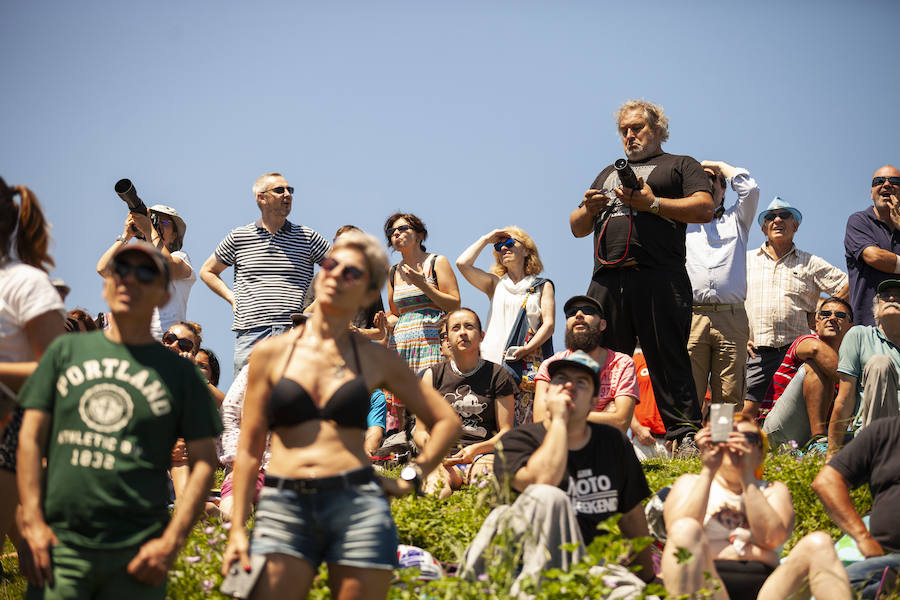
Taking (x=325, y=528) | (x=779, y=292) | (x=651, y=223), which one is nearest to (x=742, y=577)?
(x=325, y=528)

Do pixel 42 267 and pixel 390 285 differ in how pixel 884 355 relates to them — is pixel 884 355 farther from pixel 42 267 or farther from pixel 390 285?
pixel 42 267

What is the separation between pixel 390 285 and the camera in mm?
9539

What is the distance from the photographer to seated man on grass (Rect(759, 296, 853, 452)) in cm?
819

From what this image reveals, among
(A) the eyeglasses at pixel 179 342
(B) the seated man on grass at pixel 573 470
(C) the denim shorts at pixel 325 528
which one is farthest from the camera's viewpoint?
(A) the eyeglasses at pixel 179 342

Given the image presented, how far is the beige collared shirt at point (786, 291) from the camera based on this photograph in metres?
9.96

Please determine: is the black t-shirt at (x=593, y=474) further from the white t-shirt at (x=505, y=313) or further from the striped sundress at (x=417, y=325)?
the white t-shirt at (x=505, y=313)

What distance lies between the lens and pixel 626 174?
7676 millimetres

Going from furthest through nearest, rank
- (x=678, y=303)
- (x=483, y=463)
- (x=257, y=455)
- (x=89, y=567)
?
(x=678, y=303) → (x=483, y=463) → (x=257, y=455) → (x=89, y=567)

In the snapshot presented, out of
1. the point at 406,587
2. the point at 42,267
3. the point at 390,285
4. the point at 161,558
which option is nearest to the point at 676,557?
the point at 406,587

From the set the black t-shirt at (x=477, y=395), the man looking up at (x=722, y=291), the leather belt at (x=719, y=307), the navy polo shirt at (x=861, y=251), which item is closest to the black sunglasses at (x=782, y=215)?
the man looking up at (x=722, y=291)

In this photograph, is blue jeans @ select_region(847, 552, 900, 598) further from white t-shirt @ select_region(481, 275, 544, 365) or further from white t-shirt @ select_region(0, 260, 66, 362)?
white t-shirt @ select_region(481, 275, 544, 365)

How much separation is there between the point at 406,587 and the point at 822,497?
2.22 meters

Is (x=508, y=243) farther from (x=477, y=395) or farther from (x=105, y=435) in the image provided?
(x=105, y=435)

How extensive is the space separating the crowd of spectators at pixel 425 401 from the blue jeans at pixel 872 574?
0.05 feet
